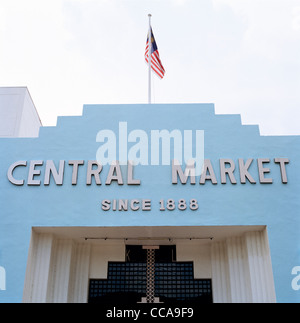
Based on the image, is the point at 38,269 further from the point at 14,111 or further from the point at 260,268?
the point at 260,268

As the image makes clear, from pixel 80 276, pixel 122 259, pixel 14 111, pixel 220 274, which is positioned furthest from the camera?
pixel 14 111

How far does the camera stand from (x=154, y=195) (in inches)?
482

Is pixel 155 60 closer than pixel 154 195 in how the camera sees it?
No

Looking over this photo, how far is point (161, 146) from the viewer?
1281 centimetres

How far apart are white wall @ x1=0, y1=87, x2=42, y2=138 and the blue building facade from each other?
5.51 ft

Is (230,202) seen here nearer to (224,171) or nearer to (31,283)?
(224,171)

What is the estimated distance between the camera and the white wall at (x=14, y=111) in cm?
1457

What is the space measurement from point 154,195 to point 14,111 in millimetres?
6380

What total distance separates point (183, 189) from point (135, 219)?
1716 millimetres

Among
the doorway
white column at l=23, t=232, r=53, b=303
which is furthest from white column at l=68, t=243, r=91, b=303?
white column at l=23, t=232, r=53, b=303

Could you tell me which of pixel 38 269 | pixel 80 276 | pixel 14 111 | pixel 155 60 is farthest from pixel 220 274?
pixel 14 111

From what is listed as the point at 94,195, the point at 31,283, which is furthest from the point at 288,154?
the point at 31,283

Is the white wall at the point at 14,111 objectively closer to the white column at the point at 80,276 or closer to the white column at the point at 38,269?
the white column at the point at 38,269

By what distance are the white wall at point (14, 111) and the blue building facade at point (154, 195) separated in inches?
66.1
